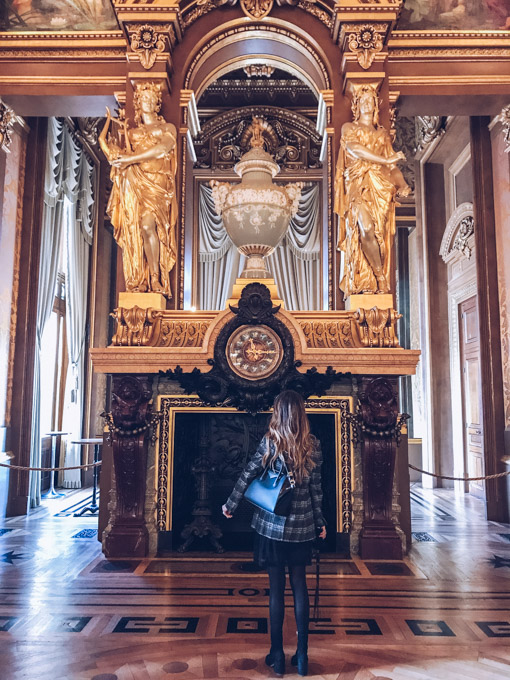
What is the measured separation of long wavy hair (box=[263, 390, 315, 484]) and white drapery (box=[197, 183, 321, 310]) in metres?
A: 7.28

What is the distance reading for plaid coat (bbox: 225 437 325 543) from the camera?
2.64 m

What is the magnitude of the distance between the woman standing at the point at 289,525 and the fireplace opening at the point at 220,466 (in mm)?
2204

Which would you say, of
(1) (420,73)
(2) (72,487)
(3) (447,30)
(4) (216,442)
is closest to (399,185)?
(1) (420,73)

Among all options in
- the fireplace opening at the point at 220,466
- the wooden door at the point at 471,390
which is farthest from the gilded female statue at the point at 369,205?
the wooden door at the point at 471,390

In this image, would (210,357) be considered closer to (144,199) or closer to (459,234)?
(144,199)

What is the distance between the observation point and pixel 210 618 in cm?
334

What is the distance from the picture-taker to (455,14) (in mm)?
5793

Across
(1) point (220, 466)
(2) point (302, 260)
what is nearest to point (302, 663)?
(1) point (220, 466)

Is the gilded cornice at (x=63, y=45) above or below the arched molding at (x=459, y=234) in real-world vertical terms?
above

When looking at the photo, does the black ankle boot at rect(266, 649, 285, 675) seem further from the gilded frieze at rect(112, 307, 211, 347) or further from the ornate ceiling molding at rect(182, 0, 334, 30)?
the ornate ceiling molding at rect(182, 0, 334, 30)

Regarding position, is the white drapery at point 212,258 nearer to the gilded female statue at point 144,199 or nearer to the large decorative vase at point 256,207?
the large decorative vase at point 256,207

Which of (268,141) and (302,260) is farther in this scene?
(302,260)

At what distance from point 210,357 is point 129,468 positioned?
1166mm

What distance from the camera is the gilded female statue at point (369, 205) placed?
5.14 meters
